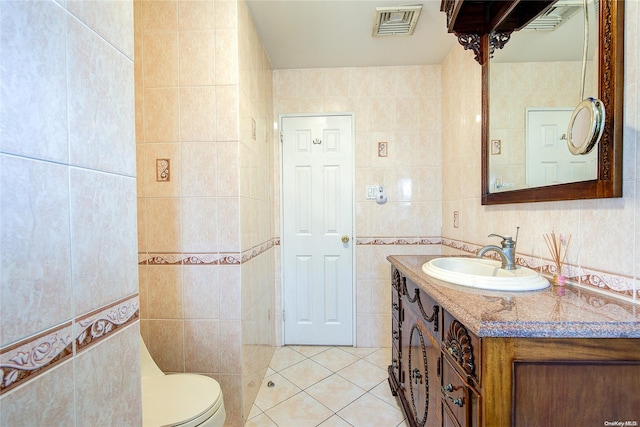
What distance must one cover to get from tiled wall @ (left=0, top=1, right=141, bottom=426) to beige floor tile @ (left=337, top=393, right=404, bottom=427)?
4.61 feet

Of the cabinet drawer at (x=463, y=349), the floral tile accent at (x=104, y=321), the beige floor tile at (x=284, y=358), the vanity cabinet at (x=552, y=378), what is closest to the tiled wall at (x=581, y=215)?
the vanity cabinet at (x=552, y=378)

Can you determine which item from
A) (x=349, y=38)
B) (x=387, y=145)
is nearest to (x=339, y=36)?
(x=349, y=38)

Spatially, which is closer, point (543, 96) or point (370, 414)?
point (543, 96)

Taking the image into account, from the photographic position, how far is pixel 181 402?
A: 46.7 inches

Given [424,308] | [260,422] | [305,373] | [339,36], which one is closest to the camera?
[424,308]

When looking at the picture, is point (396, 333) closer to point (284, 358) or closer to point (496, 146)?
point (284, 358)

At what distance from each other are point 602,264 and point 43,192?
1.51 meters

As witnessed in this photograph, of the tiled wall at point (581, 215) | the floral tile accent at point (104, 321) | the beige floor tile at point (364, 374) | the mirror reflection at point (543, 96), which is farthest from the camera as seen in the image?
the beige floor tile at point (364, 374)

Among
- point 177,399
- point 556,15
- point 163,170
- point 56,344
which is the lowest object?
point 177,399

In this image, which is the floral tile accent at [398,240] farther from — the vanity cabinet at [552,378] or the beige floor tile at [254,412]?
the vanity cabinet at [552,378]

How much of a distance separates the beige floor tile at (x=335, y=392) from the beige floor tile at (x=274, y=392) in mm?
135

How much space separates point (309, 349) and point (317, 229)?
1.09m

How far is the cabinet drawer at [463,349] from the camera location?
0.79 metres

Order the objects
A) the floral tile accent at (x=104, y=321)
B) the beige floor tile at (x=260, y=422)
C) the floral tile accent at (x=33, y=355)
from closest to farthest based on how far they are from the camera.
Answer: 1. the floral tile accent at (x=33, y=355)
2. the floral tile accent at (x=104, y=321)
3. the beige floor tile at (x=260, y=422)
